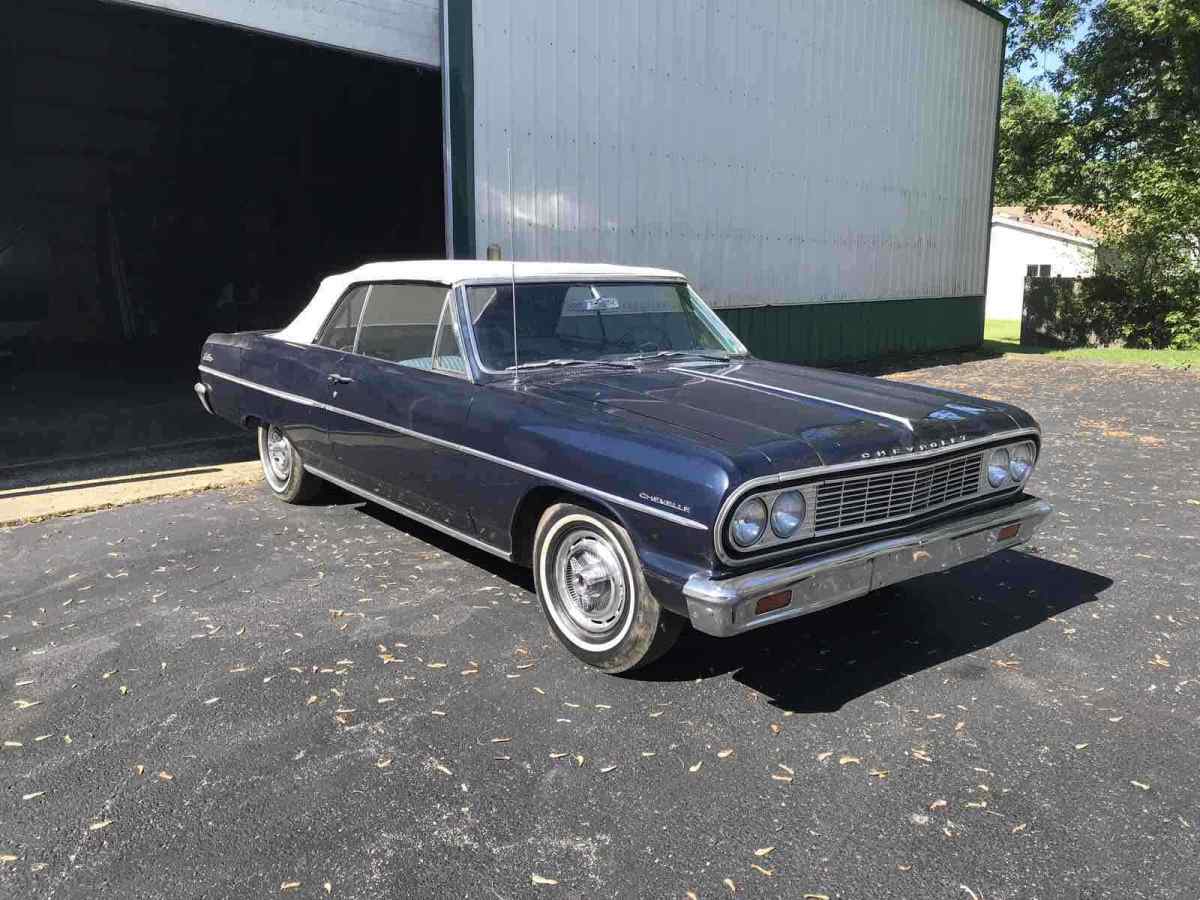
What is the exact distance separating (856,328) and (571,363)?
449 inches

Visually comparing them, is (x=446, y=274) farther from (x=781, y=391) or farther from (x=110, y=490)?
(x=110, y=490)

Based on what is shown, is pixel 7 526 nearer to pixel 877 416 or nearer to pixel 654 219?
pixel 877 416

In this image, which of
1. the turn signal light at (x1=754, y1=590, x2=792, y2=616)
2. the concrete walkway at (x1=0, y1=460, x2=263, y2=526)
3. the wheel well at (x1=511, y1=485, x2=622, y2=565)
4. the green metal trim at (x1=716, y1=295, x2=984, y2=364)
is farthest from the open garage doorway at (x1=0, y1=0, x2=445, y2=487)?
the turn signal light at (x1=754, y1=590, x2=792, y2=616)

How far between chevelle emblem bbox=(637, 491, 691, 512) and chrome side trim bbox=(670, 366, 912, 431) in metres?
1.02

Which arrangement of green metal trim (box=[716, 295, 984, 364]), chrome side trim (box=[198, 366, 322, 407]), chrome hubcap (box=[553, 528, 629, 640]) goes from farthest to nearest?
1. green metal trim (box=[716, 295, 984, 364])
2. chrome side trim (box=[198, 366, 322, 407])
3. chrome hubcap (box=[553, 528, 629, 640])

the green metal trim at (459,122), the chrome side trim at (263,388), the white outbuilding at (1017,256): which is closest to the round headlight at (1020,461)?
the chrome side trim at (263,388)

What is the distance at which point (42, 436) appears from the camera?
8.16 meters

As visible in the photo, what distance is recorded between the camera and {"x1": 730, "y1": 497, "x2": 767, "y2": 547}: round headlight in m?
2.96

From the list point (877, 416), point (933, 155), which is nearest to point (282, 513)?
point (877, 416)

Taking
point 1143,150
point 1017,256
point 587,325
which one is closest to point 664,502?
point 587,325

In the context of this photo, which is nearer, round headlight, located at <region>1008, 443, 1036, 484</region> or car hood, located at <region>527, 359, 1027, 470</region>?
car hood, located at <region>527, 359, 1027, 470</region>

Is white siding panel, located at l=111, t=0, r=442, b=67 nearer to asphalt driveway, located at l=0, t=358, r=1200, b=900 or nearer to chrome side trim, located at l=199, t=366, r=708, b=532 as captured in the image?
chrome side trim, located at l=199, t=366, r=708, b=532

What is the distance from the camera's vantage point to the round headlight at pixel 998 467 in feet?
12.5

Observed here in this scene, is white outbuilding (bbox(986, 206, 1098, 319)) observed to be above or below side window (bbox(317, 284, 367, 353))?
above
